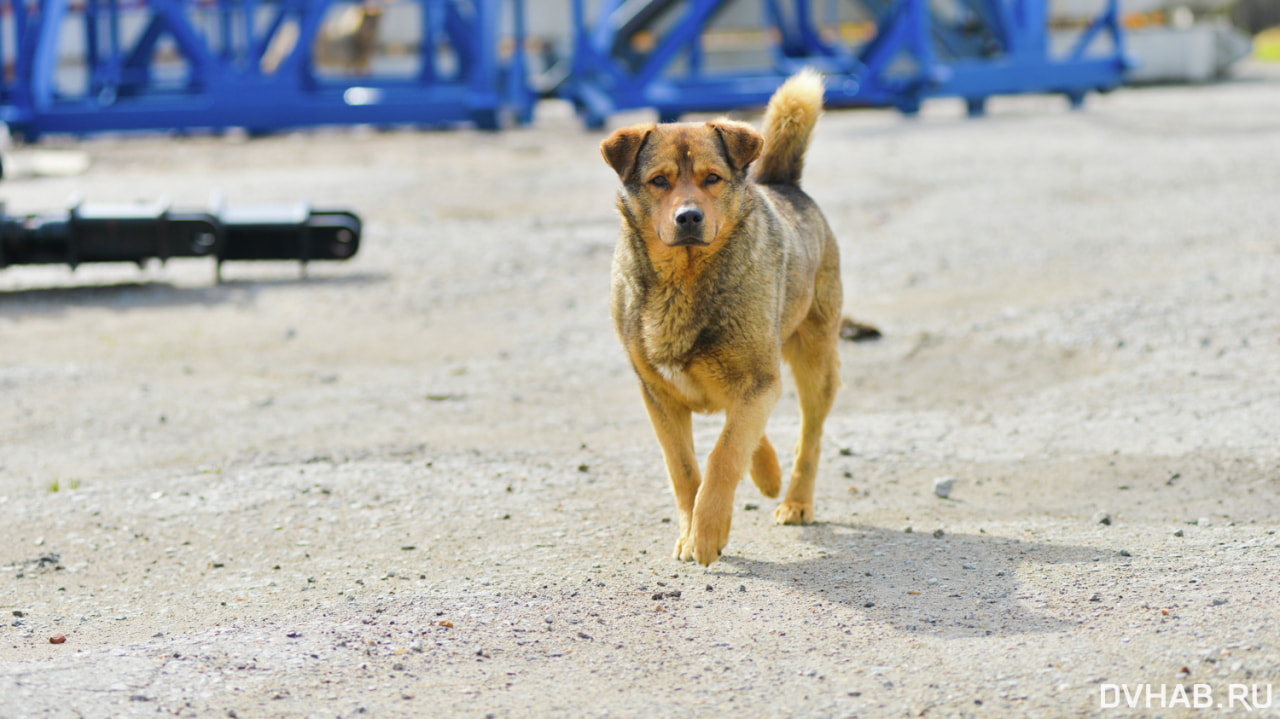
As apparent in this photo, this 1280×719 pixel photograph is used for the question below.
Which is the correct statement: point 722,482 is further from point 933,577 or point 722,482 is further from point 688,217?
point 688,217

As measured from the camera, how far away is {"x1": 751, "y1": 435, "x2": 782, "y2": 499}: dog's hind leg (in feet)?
15.8

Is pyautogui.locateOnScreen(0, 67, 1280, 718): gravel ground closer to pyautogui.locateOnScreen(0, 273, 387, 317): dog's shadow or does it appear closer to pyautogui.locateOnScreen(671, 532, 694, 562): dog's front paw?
pyautogui.locateOnScreen(0, 273, 387, 317): dog's shadow

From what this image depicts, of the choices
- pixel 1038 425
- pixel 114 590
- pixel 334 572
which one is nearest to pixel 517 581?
pixel 334 572

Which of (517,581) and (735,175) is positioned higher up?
(735,175)

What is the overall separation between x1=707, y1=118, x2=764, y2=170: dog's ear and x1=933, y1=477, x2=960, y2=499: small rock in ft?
5.04

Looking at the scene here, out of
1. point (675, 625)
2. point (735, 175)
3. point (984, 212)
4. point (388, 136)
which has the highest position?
point (735, 175)

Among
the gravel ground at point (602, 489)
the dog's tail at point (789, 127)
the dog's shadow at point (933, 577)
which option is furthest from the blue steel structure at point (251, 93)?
the dog's shadow at point (933, 577)

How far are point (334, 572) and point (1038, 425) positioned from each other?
10.8 feet

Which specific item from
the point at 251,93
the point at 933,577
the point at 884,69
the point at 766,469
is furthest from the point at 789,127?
the point at 884,69

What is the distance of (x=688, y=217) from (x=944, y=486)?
168cm

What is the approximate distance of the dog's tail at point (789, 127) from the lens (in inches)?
199

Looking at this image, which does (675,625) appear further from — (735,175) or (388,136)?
(388,136)

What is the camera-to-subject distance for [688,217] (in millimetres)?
4223

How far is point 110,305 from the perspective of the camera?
9117 mm
